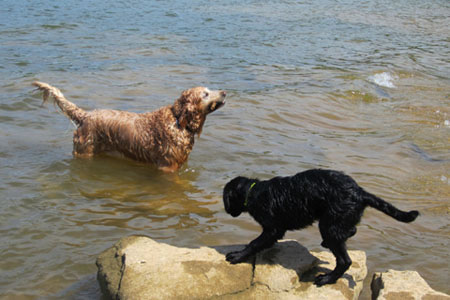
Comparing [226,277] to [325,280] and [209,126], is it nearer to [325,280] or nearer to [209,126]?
[325,280]

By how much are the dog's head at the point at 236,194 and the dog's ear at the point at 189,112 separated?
2539mm

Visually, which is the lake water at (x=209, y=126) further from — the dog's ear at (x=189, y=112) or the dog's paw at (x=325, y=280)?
the dog's ear at (x=189, y=112)

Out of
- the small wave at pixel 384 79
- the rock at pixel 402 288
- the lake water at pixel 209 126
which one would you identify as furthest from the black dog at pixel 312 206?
the small wave at pixel 384 79

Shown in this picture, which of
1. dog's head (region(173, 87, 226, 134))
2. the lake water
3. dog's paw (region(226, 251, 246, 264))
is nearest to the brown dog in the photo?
dog's head (region(173, 87, 226, 134))

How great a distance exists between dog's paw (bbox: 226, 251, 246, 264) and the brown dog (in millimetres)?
3022

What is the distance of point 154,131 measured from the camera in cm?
709

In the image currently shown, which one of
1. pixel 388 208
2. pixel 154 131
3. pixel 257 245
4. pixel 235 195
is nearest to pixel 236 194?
pixel 235 195

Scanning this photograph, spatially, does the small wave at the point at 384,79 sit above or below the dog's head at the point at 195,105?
below

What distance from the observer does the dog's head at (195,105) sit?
6.91 m

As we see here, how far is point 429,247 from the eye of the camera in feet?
17.3

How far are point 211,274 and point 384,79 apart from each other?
10.6 m

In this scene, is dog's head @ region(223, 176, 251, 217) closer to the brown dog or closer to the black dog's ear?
the black dog's ear

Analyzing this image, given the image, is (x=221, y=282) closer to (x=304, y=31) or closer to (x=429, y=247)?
(x=429, y=247)

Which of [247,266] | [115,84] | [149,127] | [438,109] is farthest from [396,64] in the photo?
[247,266]
